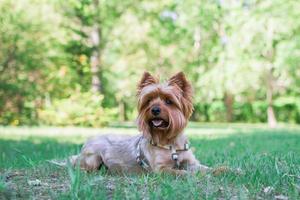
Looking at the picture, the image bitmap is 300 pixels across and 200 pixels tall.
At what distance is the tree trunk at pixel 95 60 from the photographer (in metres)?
26.9

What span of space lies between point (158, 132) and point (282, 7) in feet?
63.0

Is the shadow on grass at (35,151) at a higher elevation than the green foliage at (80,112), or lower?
lower

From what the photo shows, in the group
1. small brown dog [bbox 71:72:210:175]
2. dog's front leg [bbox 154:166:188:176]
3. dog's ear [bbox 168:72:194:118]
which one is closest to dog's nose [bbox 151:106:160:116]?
small brown dog [bbox 71:72:210:175]

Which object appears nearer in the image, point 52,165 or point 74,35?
point 52,165

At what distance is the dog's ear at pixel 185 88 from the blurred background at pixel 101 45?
1673 cm

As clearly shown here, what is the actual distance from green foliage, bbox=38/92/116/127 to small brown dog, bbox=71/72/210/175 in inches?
639

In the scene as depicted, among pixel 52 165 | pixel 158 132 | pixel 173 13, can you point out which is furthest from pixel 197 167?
pixel 173 13

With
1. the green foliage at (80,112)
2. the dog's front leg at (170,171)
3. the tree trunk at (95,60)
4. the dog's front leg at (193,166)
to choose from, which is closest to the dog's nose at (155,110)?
the dog's front leg at (170,171)

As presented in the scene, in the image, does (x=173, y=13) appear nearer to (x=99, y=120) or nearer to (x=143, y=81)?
(x=99, y=120)

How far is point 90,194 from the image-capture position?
4191mm

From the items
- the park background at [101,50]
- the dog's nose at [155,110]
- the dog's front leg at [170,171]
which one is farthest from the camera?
A: the park background at [101,50]

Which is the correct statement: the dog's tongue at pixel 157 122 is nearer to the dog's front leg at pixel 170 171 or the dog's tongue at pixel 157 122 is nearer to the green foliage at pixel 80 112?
the dog's front leg at pixel 170 171

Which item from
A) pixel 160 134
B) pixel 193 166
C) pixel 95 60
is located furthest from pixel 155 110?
pixel 95 60

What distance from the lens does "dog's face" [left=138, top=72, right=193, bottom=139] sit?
6.25 metres
